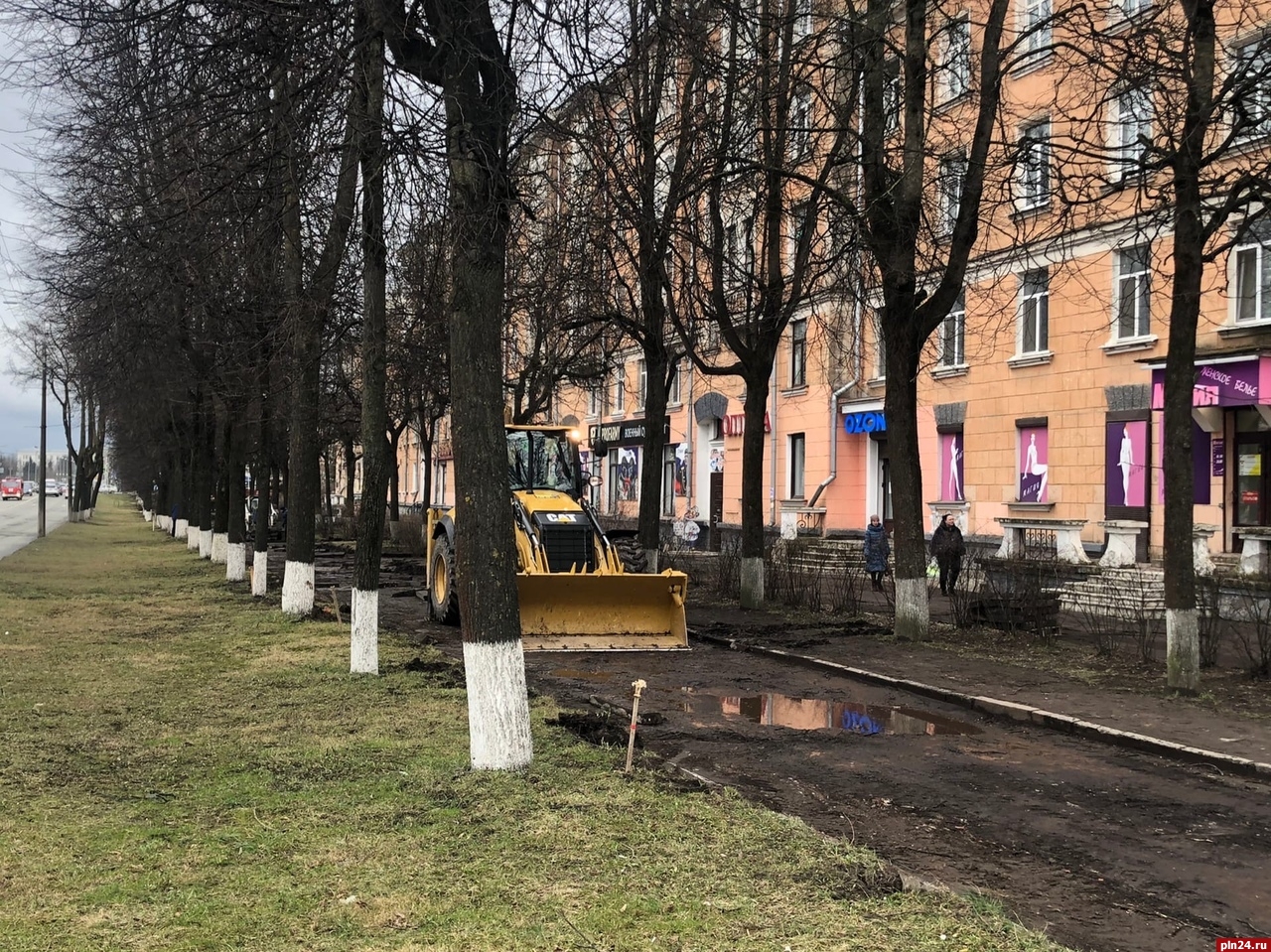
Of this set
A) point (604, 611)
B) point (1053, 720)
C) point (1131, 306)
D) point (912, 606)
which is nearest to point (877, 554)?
point (1131, 306)

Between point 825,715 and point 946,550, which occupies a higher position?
point 946,550

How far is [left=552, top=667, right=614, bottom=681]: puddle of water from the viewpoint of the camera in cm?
1145

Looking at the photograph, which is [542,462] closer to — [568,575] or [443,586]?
[443,586]

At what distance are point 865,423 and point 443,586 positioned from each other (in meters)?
16.2

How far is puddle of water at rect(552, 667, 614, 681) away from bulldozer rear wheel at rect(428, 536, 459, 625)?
3.89 metres

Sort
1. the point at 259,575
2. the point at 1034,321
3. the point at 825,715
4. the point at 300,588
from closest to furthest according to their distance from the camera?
the point at 825,715, the point at 300,588, the point at 259,575, the point at 1034,321

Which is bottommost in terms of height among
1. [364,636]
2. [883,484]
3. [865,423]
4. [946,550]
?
[364,636]

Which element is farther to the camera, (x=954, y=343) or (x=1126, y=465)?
(x=954, y=343)

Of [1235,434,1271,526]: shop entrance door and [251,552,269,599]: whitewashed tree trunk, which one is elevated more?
[1235,434,1271,526]: shop entrance door

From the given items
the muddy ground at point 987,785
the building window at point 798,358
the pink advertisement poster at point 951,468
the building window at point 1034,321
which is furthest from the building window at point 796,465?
the muddy ground at point 987,785

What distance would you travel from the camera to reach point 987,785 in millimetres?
7242

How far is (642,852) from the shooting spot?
205 inches

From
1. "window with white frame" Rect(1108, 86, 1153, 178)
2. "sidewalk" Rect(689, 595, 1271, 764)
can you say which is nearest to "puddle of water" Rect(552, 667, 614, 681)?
"sidewalk" Rect(689, 595, 1271, 764)

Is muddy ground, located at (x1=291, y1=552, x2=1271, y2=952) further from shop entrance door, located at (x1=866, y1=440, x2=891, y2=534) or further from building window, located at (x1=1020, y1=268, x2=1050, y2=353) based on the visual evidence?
shop entrance door, located at (x1=866, y1=440, x2=891, y2=534)
